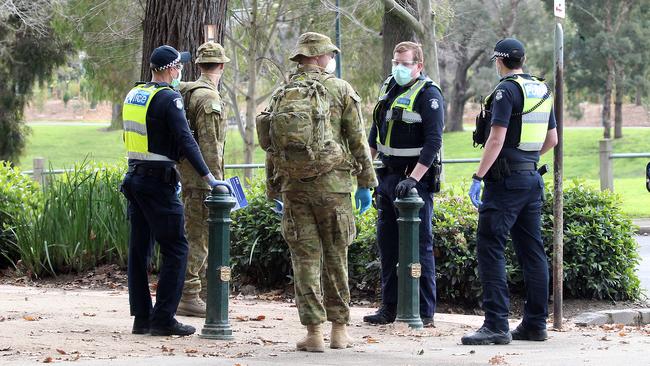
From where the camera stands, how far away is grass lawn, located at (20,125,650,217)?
105ft

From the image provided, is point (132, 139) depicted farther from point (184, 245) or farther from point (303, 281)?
point (303, 281)

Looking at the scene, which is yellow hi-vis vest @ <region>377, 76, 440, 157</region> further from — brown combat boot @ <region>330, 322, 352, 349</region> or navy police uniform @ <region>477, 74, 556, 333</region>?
brown combat boot @ <region>330, 322, 352, 349</region>

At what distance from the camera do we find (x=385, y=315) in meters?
8.62

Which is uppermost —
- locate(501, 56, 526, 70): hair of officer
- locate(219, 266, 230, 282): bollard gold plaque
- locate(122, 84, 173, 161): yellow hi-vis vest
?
locate(501, 56, 526, 70): hair of officer

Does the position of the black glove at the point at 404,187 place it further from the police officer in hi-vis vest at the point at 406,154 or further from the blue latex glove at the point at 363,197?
the blue latex glove at the point at 363,197

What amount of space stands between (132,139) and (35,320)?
1.58 metres

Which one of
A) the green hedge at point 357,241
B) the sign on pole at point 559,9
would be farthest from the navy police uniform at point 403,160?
the green hedge at point 357,241

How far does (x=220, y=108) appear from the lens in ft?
28.2

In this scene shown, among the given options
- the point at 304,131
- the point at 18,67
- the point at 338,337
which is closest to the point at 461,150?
the point at 18,67

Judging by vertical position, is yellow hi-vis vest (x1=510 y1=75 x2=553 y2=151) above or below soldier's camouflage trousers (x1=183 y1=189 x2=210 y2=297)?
above

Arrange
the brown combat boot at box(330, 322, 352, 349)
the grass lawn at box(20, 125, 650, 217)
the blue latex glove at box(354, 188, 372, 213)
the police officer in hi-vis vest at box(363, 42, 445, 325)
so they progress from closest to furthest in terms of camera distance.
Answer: the brown combat boot at box(330, 322, 352, 349), the blue latex glove at box(354, 188, 372, 213), the police officer in hi-vis vest at box(363, 42, 445, 325), the grass lawn at box(20, 125, 650, 217)

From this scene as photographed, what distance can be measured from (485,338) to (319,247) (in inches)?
50.2

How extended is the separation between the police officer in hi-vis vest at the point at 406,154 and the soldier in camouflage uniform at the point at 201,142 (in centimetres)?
116

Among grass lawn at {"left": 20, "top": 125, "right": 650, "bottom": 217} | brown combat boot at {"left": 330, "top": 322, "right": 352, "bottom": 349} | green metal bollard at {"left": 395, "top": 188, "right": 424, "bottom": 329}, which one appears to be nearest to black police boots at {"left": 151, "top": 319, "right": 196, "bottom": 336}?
brown combat boot at {"left": 330, "top": 322, "right": 352, "bottom": 349}
